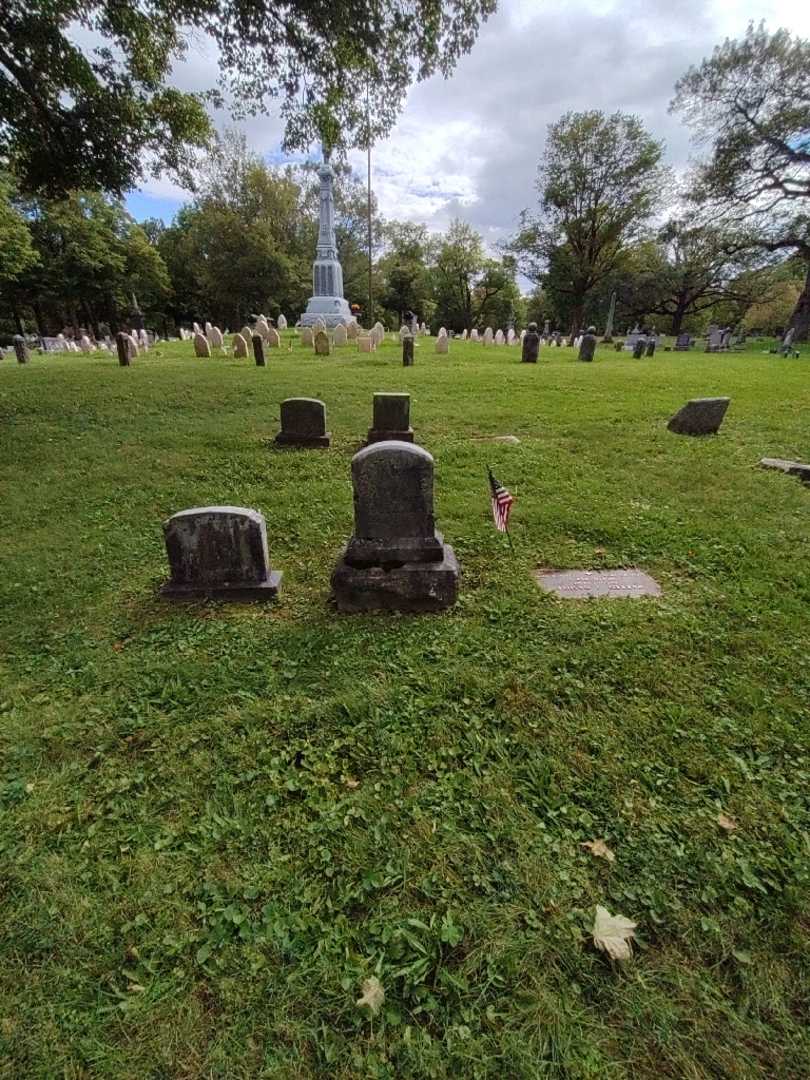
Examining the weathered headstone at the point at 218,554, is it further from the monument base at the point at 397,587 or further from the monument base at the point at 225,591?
the monument base at the point at 397,587

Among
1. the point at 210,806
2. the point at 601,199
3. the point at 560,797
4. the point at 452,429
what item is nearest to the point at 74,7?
the point at 452,429

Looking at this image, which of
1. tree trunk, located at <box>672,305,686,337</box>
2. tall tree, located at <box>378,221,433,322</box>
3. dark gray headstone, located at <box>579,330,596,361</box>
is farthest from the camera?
tall tree, located at <box>378,221,433,322</box>

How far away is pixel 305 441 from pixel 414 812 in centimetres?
622

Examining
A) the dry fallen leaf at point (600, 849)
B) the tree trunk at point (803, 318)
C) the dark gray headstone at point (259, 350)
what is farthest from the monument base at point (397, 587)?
the tree trunk at point (803, 318)

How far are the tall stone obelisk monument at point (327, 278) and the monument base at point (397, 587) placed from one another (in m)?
26.6

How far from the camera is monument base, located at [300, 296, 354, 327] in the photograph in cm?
2739

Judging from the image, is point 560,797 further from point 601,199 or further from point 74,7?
point 601,199

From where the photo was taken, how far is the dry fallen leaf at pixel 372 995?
5.07 feet

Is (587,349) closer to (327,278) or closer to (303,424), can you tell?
(303,424)

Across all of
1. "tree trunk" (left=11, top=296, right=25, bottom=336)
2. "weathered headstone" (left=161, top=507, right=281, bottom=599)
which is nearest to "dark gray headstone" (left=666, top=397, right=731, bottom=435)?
"weathered headstone" (left=161, top=507, right=281, bottom=599)

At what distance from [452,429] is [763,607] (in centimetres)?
572

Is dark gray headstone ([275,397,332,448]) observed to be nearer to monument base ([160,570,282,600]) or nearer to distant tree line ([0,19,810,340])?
monument base ([160,570,282,600])

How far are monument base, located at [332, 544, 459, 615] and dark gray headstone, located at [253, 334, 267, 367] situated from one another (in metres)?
12.5

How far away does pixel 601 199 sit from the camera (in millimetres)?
36625
